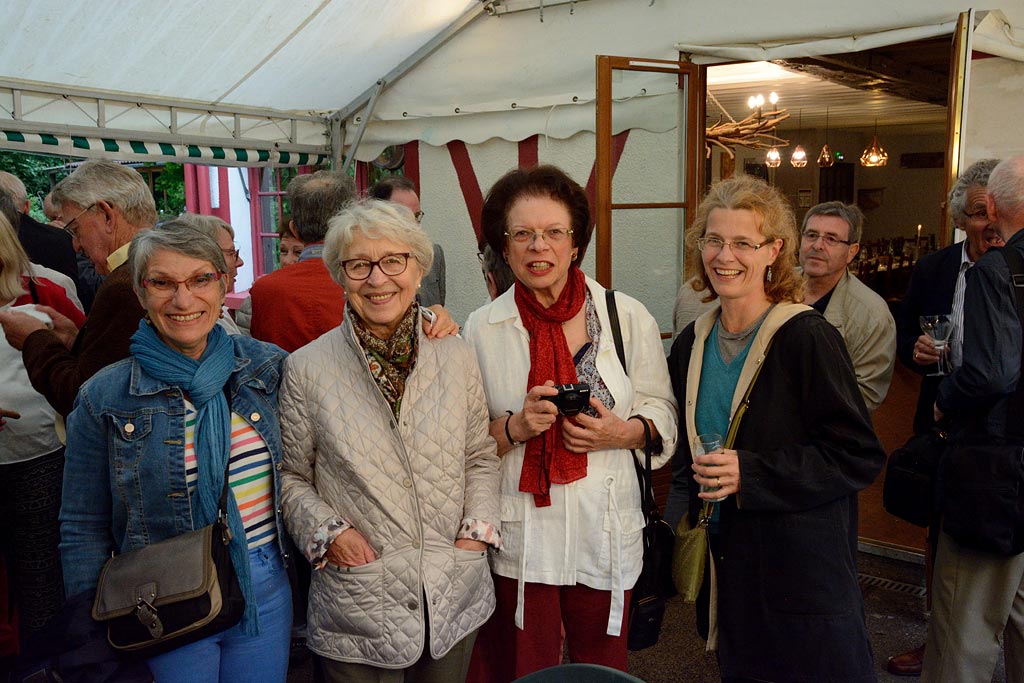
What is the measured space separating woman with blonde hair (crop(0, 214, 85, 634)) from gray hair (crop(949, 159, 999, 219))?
340cm

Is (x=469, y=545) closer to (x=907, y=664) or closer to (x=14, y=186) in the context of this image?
(x=907, y=664)

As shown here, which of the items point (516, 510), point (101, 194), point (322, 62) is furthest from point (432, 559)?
point (322, 62)

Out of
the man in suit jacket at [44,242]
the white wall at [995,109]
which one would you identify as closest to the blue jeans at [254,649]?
the man in suit jacket at [44,242]

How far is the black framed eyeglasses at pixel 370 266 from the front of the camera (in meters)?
1.97

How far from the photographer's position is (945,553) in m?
2.61

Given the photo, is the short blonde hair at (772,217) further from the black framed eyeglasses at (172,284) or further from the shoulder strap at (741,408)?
the black framed eyeglasses at (172,284)

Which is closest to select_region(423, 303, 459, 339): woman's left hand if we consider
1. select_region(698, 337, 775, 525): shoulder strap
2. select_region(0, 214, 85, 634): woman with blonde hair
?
select_region(698, 337, 775, 525): shoulder strap

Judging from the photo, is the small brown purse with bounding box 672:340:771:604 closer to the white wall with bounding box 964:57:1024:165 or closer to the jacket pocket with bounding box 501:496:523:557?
the jacket pocket with bounding box 501:496:523:557

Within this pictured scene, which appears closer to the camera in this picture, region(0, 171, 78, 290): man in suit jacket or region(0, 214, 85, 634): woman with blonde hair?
region(0, 214, 85, 634): woman with blonde hair

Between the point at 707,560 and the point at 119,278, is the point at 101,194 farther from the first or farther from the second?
the point at 707,560

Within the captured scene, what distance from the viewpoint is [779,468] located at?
193 centimetres

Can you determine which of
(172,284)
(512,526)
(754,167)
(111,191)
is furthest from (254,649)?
(754,167)

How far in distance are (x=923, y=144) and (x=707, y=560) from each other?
17735 mm

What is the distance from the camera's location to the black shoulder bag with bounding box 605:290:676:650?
2221 millimetres
